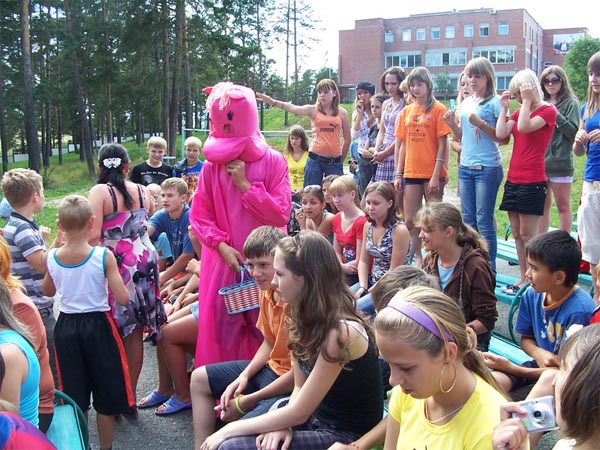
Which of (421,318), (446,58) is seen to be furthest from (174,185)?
(446,58)

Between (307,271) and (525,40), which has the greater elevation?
(525,40)

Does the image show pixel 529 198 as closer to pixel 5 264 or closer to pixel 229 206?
pixel 229 206

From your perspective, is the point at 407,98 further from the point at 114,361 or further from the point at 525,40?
the point at 525,40

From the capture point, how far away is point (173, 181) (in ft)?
17.2

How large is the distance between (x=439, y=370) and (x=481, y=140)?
3734 millimetres

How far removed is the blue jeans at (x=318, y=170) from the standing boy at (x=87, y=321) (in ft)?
12.7

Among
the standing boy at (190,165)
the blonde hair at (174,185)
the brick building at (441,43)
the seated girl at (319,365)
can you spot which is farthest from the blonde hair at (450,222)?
the brick building at (441,43)

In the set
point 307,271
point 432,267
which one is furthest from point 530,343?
point 307,271

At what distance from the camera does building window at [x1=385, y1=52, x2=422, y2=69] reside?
7012cm

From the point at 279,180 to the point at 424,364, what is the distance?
2.30 m

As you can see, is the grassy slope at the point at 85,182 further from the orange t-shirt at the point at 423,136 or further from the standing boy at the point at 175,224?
the standing boy at the point at 175,224

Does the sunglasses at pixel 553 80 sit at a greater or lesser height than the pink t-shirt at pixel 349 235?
greater

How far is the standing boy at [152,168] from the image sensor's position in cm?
738

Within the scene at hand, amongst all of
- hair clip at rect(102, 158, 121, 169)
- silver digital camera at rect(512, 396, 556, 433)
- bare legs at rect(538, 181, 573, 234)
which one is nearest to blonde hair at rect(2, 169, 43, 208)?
hair clip at rect(102, 158, 121, 169)
